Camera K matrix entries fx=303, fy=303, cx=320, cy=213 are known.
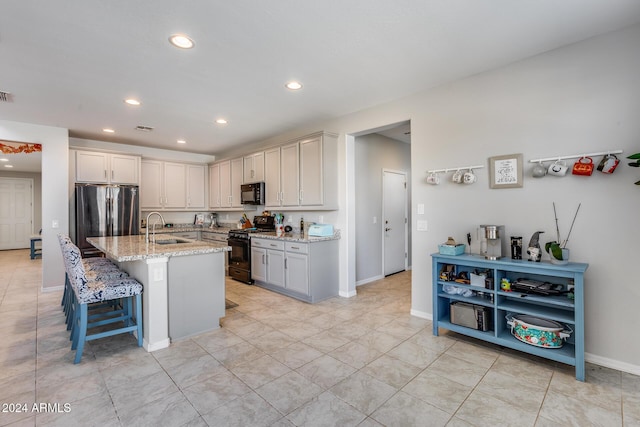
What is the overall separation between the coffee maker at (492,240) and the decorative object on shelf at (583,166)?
2.33 feet

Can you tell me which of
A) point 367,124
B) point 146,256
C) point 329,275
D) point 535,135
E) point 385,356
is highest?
point 367,124

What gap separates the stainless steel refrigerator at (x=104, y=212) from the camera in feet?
16.0

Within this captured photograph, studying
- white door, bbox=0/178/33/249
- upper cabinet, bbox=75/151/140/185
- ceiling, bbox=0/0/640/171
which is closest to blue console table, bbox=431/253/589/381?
ceiling, bbox=0/0/640/171

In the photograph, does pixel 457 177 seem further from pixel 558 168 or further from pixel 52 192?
pixel 52 192

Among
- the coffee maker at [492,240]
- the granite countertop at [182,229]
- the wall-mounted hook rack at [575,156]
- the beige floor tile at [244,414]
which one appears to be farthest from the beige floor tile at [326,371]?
the granite countertop at [182,229]

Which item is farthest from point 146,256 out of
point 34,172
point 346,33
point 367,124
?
point 34,172

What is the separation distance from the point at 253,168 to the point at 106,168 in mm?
2582

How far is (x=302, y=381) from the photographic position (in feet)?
7.32

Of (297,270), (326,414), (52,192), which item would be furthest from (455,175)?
(52,192)

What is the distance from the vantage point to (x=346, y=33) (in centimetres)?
235

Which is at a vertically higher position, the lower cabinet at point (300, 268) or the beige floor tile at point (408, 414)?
the lower cabinet at point (300, 268)

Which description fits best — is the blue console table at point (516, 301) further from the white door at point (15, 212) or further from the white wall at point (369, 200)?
the white door at point (15, 212)

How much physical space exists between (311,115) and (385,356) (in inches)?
129

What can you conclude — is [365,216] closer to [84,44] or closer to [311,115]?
[311,115]
